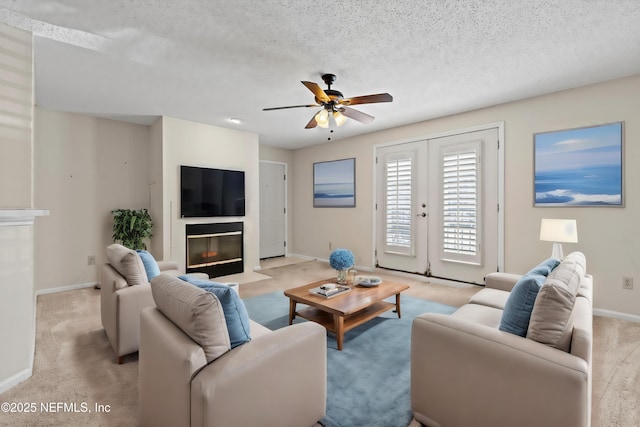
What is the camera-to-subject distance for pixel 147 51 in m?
2.56

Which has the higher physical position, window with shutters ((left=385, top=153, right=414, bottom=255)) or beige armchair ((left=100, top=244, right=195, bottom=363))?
window with shutters ((left=385, top=153, right=414, bottom=255))

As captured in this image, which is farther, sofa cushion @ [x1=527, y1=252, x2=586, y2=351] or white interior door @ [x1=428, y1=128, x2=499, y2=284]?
white interior door @ [x1=428, y1=128, x2=499, y2=284]

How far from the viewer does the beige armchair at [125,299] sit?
7.23ft

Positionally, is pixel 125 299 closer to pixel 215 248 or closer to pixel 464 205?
pixel 215 248

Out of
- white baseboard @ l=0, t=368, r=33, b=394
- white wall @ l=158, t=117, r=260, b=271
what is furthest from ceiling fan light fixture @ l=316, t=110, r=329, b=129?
white baseboard @ l=0, t=368, r=33, b=394

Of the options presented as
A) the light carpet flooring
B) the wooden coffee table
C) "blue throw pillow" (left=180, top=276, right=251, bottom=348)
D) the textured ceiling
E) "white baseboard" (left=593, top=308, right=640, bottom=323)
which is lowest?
the light carpet flooring

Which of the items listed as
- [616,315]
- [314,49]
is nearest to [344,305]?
[314,49]

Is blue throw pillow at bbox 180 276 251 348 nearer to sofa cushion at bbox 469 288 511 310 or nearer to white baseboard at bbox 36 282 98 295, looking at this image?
sofa cushion at bbox 469 288 511 310

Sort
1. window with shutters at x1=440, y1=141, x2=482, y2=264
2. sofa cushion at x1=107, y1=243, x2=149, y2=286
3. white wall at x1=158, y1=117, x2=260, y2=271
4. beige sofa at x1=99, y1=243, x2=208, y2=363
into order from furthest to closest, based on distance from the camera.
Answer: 1. white wall at x1=158, y1=117, x2=260, y2=271
2. window with shutters at x1=440, y1=141, x2=482, y2=264
3. sofa cushion at x1=107, y1=243, x2=149, y2=286
4. beige sofa at x1=99, y1=243, x2=208, y2=363

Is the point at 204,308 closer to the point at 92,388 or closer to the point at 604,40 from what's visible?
the point at 92,388

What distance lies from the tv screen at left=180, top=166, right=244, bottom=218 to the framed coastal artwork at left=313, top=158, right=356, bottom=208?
1735mm

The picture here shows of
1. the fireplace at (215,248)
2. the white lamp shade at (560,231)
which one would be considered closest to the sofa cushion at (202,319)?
the white lamp shade at (560,231)

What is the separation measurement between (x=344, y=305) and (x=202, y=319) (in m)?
1.48

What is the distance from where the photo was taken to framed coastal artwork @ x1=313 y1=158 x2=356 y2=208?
5.71m
